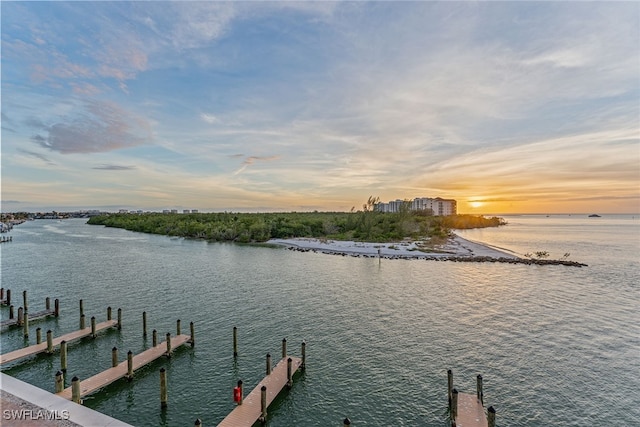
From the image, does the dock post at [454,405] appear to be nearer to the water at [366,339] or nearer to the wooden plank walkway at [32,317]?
the water at [366,339]

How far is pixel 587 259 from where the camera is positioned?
201 ft

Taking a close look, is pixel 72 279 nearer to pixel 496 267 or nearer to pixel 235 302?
pixel 235 302

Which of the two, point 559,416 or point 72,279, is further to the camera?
point 72,279

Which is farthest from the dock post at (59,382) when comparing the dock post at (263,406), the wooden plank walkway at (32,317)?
the wooden plank walkway at (32,317)

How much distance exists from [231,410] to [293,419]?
2.85 m

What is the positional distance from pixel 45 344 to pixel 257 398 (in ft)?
48.7

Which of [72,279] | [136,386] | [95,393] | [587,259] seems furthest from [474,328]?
[587,259]

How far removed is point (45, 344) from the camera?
20.8m

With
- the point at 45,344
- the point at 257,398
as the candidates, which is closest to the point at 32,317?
the point at 45,344

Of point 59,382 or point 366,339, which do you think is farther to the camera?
point 366,339

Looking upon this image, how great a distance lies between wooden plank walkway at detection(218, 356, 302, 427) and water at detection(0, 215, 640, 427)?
2.23 feet

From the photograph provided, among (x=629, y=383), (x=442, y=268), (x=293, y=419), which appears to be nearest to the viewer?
(x=293, y=419)

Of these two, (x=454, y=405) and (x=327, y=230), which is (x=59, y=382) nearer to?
(x=454, y=405)

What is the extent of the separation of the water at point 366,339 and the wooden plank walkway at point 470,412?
3.01 ft
